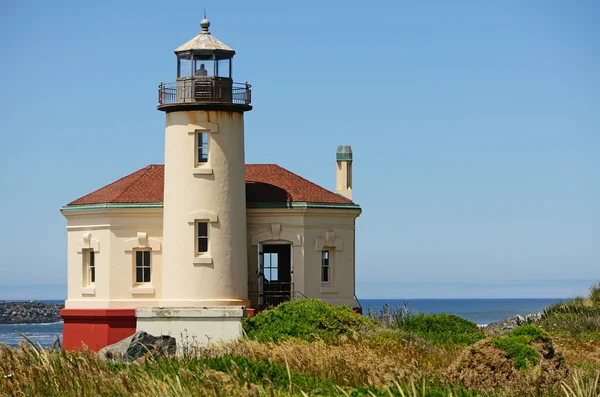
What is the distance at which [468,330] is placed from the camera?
30531 millimetres

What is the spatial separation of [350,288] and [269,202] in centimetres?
378

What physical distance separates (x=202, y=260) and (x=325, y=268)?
14.6 feet

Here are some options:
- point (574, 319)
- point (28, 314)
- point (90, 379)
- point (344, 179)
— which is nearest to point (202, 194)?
point (344, 179)

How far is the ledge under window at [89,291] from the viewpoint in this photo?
33.8m

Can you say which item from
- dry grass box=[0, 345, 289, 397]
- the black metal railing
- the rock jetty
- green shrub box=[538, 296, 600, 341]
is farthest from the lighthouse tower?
the rock jetty

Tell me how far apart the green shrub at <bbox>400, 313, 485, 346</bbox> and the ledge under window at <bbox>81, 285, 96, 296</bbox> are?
→ 916 cm

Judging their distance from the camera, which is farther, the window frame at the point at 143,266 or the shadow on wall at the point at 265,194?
the shadow on wall at the point at 265,194

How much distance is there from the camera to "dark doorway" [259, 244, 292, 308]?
34.0 meters

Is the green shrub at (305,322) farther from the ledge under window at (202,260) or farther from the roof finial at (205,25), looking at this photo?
the roof finial at (205,25)

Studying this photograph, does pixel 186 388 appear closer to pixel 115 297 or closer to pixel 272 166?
pixel 115 297

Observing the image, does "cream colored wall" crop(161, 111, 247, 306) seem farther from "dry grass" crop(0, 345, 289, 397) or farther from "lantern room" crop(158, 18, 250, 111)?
"dry grass" crop(0, 345, 289, 397)

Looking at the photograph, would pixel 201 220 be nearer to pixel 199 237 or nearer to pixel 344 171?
pixel 199 237

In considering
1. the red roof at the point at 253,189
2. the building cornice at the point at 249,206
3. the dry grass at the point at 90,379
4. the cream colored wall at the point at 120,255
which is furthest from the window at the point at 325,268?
the dry grass at the point at 90,379

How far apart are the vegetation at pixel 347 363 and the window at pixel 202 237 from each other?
2.77 m
